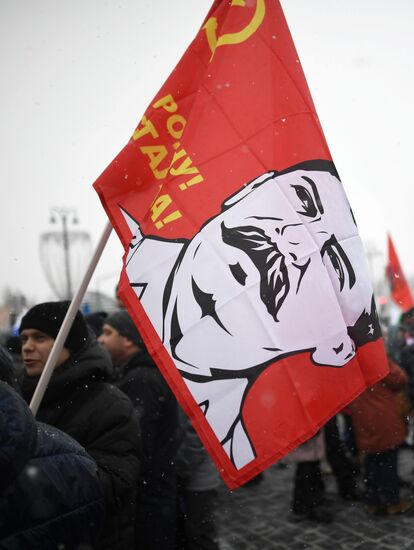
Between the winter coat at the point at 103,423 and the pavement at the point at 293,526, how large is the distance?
236cm

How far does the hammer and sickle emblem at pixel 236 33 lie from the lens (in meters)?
2.26

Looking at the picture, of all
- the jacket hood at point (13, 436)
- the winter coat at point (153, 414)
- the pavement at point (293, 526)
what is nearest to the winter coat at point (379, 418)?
the pavement at point (293, 526)

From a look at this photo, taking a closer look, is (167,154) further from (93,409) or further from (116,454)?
(116,454)

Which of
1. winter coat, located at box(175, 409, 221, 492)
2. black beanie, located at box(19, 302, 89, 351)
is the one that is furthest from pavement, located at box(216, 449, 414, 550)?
black beanie, located at box(19, 302, 89, 351)

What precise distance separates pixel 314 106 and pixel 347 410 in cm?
363

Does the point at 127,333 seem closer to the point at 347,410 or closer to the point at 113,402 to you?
the point at 113,402

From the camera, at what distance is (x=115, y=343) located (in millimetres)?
3807

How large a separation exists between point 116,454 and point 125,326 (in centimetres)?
158

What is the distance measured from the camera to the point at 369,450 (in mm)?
4844

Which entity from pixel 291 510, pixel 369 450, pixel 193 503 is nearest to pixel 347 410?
pixel 369 450

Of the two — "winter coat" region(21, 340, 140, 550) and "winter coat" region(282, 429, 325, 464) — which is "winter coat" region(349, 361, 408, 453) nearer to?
"winter coat" region(282, 429, 325, 464)

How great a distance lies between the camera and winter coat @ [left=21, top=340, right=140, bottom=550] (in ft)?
7.20

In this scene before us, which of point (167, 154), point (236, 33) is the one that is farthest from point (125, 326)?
point (236, 33)

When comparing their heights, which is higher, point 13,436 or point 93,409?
point 13,436
